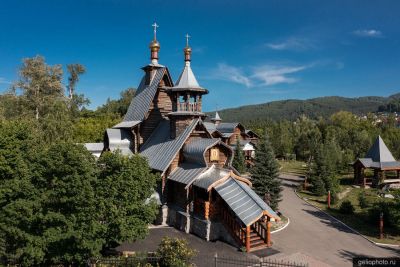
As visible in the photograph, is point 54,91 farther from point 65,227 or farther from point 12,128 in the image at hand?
point 65,227

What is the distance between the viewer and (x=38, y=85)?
28438 millimetres

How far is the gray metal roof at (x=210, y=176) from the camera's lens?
1591 centimetres

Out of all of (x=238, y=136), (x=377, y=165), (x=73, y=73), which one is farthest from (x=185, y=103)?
(x=73, y=73)

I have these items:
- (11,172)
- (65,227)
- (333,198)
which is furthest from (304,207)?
(11,172)

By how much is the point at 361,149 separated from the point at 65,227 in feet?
148

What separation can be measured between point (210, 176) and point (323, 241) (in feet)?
21.4

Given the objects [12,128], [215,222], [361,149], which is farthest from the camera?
[361,149]

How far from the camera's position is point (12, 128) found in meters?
13.8

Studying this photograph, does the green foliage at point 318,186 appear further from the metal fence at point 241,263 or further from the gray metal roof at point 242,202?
the metal fence at point 241,263

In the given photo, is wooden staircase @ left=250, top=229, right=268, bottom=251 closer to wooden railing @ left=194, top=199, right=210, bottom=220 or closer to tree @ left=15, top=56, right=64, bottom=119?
wooden railing @ left=194, top=199, right=210, bottom=220

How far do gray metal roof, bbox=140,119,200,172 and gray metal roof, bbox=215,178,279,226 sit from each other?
371cm

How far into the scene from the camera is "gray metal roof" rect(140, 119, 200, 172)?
1821cm

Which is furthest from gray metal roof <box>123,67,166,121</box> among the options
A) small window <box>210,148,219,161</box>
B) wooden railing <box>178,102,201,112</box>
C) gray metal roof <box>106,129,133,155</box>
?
small window <box>210,148,219,161</box>

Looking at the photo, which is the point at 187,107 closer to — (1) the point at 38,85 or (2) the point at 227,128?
(1) the point at 38,85
